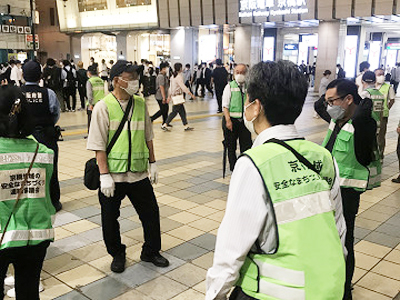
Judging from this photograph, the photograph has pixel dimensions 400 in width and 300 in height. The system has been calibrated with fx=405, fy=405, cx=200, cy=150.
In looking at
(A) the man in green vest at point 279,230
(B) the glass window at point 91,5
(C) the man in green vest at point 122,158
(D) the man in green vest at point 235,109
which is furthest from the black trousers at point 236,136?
(B) the glass window at point 91,5

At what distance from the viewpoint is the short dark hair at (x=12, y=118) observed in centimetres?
227

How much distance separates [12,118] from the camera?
7.45 ft

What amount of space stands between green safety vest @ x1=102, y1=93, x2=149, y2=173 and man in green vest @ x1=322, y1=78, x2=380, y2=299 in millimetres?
1534

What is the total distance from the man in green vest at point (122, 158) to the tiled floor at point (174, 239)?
0.25 meters

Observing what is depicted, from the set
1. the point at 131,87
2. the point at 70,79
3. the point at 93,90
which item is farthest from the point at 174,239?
the point at 70,79

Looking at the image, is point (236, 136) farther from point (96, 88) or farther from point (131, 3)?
point (131, 3)

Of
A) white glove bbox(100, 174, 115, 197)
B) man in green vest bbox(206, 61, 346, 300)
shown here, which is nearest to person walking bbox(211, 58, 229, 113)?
white glove bbox(100, 174, 115, 197)

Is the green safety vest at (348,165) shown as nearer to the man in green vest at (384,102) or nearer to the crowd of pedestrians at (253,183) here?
the crowd of pedestrians at (253,183)

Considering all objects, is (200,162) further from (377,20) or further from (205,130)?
(377,20)

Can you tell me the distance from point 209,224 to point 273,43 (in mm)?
24574

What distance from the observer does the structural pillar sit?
68.9 ft

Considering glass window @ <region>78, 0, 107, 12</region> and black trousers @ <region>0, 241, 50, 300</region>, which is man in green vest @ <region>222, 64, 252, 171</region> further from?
glass window @ <region>78, 0, 107, 12</region>

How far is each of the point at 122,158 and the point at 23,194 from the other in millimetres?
1088

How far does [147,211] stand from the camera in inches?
Answer: 140
